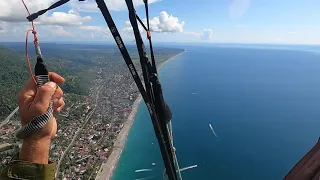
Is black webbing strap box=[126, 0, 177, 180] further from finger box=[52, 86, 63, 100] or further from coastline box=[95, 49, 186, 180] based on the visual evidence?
coastline box=[95, 49, 186, 180]

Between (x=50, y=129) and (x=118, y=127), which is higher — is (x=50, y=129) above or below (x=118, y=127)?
above

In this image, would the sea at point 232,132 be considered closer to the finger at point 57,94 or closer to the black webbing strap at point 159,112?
the black webbing strap at point 159,112

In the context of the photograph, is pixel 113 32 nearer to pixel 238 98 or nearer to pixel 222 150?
pixel 222 150

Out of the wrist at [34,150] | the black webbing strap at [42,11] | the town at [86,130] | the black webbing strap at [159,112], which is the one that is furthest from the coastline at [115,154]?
the wrist at [34,150]

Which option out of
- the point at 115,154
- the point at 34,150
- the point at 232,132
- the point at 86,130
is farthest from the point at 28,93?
the point at 86,130

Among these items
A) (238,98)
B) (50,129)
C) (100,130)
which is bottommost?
(100,130)

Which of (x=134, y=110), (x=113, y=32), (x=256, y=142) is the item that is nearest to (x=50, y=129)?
(x=113, y=32)

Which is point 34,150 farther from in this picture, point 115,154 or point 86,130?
point 86,130
